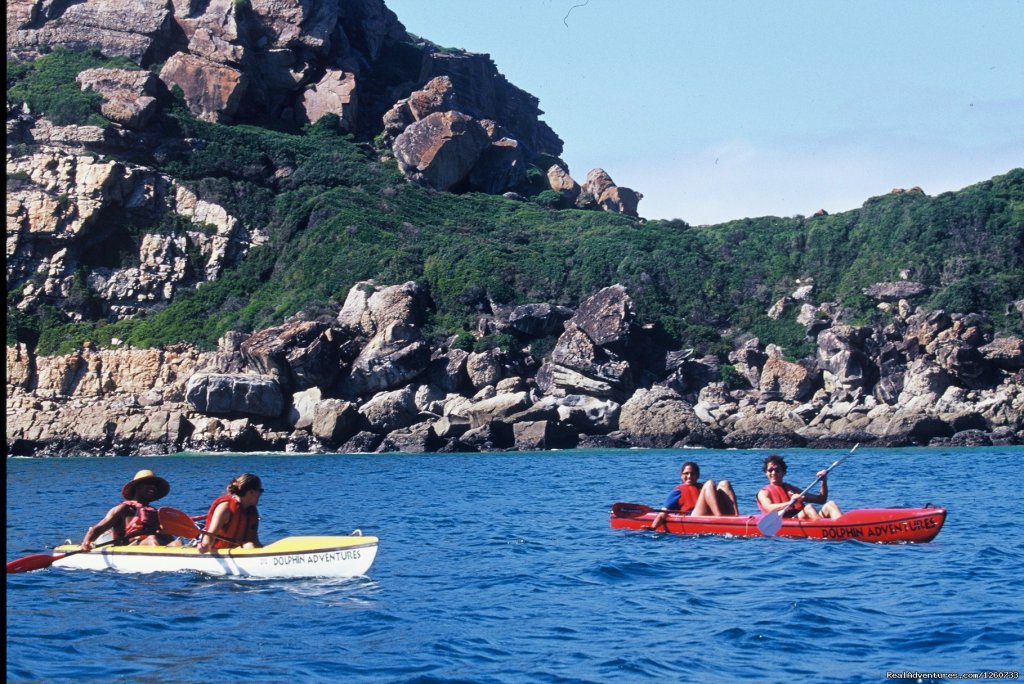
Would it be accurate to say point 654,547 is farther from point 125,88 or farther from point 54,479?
point 125,88

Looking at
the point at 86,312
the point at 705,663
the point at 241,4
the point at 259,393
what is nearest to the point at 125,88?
the point at 241,4

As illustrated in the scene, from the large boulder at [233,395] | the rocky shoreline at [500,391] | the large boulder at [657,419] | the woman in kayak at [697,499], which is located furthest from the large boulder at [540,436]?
the woman in kayak at [697,499]

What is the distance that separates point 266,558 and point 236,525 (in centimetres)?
77

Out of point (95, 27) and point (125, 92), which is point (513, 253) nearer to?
point (125, 92)

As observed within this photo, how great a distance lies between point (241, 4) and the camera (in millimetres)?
70125

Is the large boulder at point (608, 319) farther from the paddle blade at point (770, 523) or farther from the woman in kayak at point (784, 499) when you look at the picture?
the paddle blade at point (770, 523)

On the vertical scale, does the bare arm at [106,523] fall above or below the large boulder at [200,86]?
below

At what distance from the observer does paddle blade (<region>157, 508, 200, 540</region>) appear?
14790mm

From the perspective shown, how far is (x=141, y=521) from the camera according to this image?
15.0 metres

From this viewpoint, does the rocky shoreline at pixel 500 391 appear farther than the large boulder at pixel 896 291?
No

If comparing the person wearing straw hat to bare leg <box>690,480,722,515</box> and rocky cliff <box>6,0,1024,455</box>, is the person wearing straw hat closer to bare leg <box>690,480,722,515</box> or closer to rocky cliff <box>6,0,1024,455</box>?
bare leg <box>690,480,722,515</box>

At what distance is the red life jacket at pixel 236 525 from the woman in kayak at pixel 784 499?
765 cm

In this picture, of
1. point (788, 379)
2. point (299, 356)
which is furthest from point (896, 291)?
point (299, 356)

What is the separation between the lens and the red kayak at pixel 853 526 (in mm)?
16016
